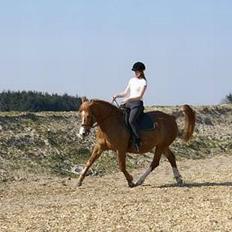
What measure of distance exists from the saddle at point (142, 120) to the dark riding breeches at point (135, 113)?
84mm

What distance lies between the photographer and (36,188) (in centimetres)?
1573

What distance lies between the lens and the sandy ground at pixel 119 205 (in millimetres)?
10430

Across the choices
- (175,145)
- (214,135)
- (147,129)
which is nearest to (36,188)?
(147,129)

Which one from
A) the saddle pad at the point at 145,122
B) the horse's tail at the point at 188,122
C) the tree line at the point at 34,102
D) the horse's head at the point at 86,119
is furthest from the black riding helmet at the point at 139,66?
the tree line at the point at 34,102

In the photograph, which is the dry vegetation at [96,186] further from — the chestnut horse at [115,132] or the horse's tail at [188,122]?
the horse's tail at [188,122]

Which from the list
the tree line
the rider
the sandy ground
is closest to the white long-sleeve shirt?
the rider

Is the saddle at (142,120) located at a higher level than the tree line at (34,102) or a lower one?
higher

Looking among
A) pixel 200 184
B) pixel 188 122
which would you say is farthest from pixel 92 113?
pixel 188 122

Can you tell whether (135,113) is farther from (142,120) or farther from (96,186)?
(96,186)

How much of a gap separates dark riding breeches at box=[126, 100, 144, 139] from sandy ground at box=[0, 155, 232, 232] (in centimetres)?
118

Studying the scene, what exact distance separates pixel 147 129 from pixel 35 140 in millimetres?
6757

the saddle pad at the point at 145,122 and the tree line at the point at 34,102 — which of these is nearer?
the saddle pad at the point at 145,122

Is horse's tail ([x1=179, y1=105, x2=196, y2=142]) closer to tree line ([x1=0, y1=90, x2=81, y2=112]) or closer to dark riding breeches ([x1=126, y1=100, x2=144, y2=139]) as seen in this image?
dark riding breeches ([x1=126, y1=100, x2=144, y2=139])

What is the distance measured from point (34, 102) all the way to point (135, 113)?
1897cm
